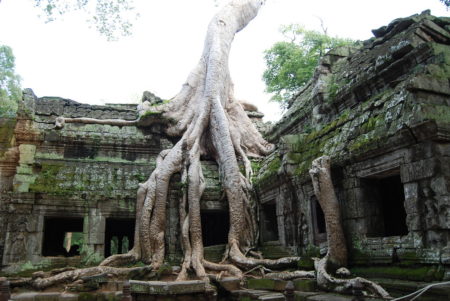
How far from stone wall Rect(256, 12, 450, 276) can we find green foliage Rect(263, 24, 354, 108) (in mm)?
9699

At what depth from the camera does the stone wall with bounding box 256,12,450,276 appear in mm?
4566

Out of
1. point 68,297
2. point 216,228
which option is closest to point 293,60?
point 216,228

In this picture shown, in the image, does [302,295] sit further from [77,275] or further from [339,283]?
[77,275]

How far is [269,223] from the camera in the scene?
30.0 feet

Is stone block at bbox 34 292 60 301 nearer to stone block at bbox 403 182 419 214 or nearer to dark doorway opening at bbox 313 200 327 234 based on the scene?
dark doorway opening at bbox 313 200 327 234

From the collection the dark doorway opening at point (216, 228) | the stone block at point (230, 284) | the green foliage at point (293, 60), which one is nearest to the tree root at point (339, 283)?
the stone block at point (230, 284)

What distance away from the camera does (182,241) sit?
27.6 ft

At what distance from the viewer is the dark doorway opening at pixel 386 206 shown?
18.4 ft

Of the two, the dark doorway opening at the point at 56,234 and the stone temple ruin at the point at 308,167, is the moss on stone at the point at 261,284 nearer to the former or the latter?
the stone temple ruin at the point at 308,167

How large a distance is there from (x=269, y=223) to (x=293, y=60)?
10909 mm

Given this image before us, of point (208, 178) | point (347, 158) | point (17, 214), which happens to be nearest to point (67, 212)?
point (17, 214)

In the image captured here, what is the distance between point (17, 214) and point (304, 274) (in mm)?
5855

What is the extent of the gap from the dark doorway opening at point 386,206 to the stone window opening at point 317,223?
3.31ft

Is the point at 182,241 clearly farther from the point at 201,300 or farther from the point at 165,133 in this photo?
the point at 165,133
